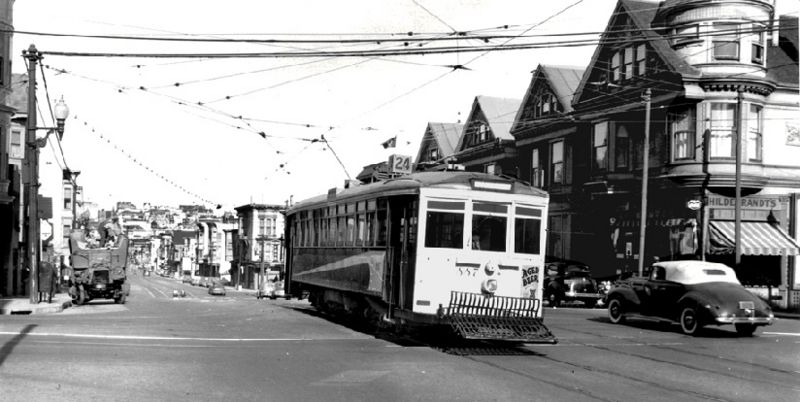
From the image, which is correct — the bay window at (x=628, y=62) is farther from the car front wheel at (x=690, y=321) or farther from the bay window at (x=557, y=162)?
the car front wheel at (x=690, y=321)

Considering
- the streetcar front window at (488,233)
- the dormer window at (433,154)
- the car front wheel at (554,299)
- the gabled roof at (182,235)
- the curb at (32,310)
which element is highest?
the dormer window at (433,154)

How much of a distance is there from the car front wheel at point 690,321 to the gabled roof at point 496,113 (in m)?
29.4

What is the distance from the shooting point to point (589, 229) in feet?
131

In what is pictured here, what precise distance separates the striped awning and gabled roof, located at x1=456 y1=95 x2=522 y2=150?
56.5 ft

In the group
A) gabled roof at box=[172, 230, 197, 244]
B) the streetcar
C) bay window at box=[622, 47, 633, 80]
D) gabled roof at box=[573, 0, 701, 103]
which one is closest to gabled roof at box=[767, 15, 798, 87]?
gabled roof at box=[573, 0, 701, 103]

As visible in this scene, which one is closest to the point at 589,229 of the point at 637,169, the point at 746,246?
the point at 637,169

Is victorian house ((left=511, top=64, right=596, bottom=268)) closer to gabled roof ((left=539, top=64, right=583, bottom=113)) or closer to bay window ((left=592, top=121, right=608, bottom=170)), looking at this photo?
gabled roof ((left=539, top=64, right=583, bottom=113))

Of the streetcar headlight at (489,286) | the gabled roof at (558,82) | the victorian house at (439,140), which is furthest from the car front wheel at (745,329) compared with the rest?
the victorian house at (439,140)

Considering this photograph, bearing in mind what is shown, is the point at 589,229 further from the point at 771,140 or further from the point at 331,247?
the point at 331,247

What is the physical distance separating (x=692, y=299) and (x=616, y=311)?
10.6 feet

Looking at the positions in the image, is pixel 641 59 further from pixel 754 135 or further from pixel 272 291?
pixel 272 291

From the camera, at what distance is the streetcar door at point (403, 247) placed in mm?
14930

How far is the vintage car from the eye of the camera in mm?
18156

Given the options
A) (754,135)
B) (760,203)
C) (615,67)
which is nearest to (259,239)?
(615,67)
